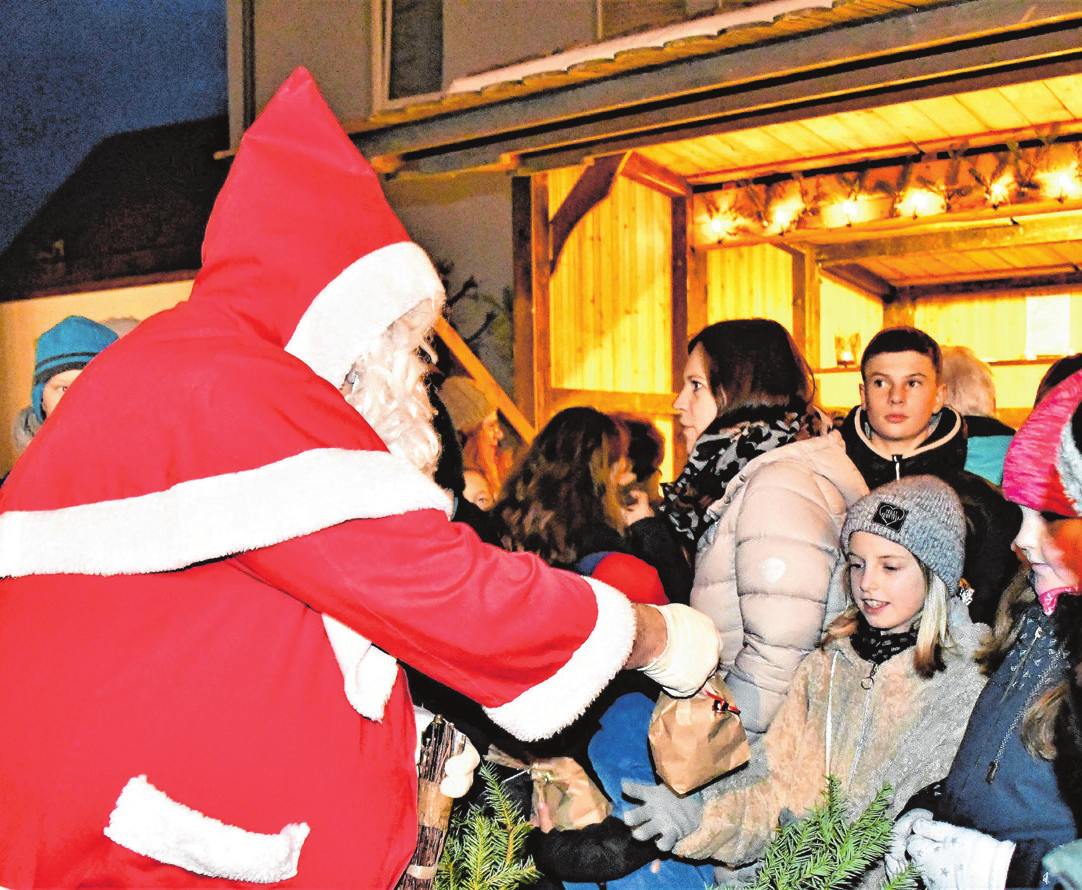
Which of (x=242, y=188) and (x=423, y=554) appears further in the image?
(x=242, y=188)

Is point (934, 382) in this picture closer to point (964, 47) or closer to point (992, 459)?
point (992, 459)

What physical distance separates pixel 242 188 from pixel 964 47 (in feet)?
11.0

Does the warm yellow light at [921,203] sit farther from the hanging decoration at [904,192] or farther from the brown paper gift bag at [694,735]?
the brown paper gift bag at [694,735]

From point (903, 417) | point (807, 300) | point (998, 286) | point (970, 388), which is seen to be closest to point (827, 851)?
point (903, 417)

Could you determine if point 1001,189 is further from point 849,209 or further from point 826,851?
point 826,851

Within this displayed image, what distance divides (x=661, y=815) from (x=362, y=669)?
2.98 feet

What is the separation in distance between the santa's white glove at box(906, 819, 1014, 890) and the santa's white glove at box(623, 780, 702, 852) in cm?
46

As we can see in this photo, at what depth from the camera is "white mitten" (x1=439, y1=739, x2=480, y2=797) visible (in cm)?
165

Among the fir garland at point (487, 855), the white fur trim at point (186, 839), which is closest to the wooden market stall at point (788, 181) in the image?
the fir garland at point (487, 855)

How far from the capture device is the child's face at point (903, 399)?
11.3 feet

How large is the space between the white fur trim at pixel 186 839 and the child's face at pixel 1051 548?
4.45 feet

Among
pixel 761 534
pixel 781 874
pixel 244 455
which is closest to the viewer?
pixel 244 455

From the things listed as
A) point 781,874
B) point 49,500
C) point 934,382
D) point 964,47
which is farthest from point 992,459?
point 49,500

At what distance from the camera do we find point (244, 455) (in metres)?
1.31
